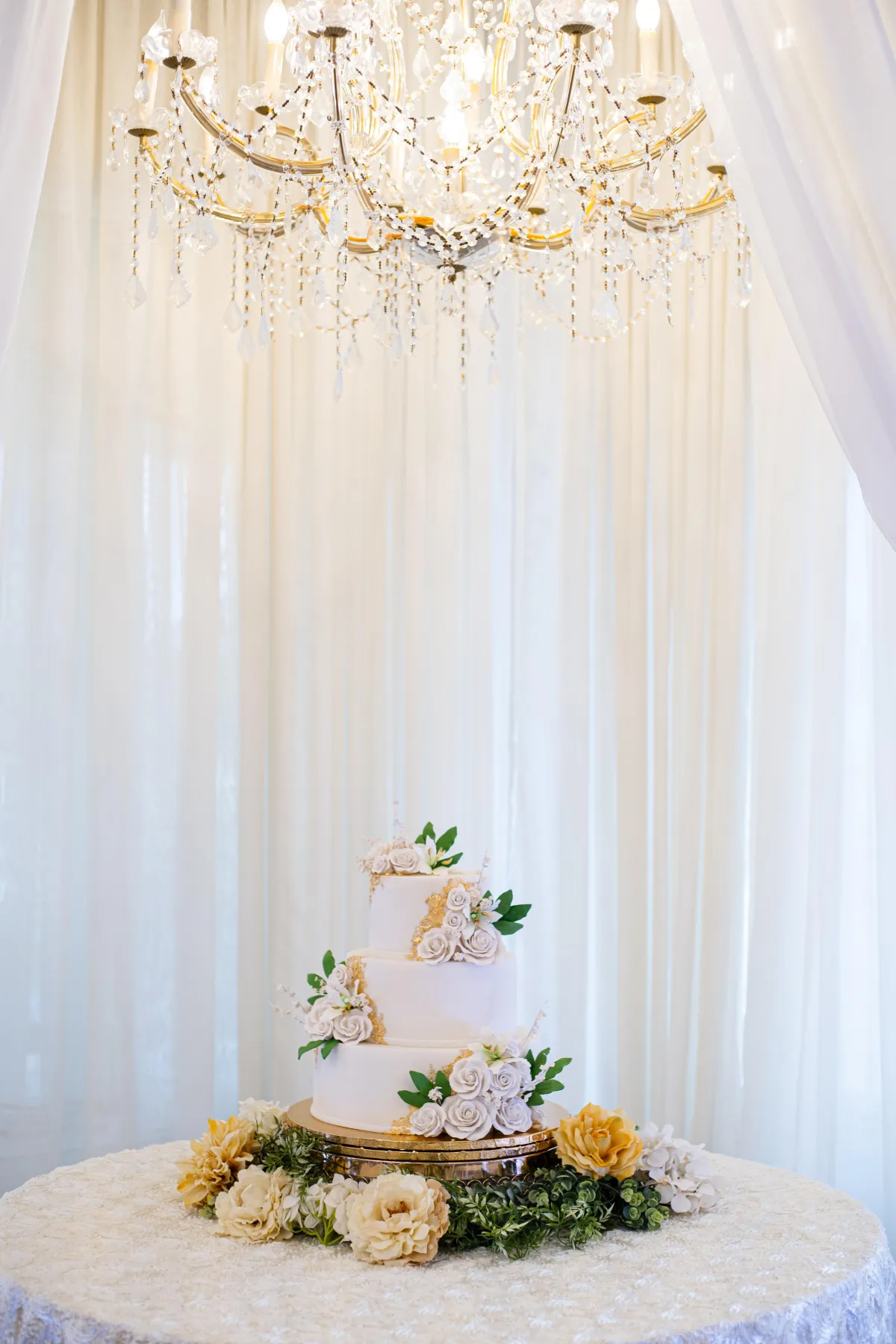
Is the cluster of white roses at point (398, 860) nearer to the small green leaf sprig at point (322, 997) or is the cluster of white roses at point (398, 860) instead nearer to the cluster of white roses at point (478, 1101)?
the small green leaf sprig at point (322, 997)

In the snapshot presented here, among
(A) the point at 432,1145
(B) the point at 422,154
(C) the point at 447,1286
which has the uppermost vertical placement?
(B) the point at 422,154

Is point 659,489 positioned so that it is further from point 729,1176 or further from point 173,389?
point 729,1176

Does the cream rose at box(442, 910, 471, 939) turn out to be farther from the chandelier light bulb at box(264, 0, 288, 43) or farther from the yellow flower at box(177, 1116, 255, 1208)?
the chandelier light bulb at box(264, 0, 288, 43)

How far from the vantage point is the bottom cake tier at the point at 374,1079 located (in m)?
1.97

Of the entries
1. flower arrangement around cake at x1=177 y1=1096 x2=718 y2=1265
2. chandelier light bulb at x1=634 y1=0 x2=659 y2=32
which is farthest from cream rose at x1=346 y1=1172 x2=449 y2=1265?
chandelier light bulb at x1=634 y1=0 x2=659 y2=32

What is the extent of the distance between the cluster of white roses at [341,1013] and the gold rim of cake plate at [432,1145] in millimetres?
135

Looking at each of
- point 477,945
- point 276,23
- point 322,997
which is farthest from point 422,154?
point 322,997

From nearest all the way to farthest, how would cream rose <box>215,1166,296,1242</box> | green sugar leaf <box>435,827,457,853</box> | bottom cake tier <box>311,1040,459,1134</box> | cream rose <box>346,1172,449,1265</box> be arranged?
cream rose <box>346,1172,449,1265</box> < cream rose <box>215,1166,296,1242</box> < bottom cake tier <box>311,1040,459,1134</box> < green sugar leaf <box>435,827,457,853</box>

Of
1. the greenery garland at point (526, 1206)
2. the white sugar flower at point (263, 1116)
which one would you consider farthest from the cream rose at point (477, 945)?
the white sugar flower at point (263, 1116)

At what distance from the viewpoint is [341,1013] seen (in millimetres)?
2053

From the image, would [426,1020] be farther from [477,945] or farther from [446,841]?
[446,841]

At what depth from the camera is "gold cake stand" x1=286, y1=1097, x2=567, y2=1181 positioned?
1881mm

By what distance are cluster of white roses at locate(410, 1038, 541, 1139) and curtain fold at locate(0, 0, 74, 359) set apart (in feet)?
3.77

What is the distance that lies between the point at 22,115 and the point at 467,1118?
56.6 inches
